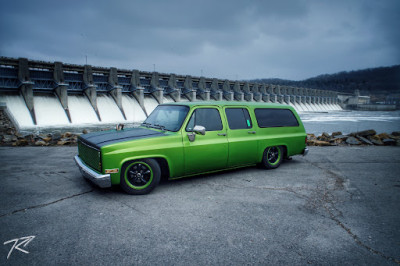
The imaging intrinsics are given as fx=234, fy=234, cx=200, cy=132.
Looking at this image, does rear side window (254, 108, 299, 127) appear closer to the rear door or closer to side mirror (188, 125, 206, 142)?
the rear door

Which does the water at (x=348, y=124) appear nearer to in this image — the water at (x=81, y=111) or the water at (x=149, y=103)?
the water at (x=149, y=103)

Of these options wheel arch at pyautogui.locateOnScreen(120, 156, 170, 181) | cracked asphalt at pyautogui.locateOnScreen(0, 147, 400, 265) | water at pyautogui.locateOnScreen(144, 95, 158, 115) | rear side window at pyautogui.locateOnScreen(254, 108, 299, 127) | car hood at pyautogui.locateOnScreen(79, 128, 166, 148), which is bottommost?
cracked asphalt at pyautogui.locateOnScreen(0, 147, 400, 265)

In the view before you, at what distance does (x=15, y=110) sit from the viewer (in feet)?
72.8

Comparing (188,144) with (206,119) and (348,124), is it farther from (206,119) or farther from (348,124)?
(348,124)

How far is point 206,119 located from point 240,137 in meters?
0.93

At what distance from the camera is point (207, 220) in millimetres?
3295

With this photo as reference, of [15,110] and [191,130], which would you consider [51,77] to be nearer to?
[15,110]

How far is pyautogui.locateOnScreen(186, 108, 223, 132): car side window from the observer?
471 cm

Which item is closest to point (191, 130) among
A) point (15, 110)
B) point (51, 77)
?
point (15, 110)

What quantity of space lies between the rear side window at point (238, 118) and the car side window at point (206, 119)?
284 millimetres

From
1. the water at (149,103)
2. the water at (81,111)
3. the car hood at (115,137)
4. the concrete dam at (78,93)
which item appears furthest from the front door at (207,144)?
the water at (149,103)

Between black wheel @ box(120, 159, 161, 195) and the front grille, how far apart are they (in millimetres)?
458

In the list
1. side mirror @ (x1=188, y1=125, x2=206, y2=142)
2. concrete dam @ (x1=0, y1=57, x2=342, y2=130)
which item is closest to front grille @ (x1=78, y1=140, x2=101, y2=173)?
side mirror @ (x1=188, y1=125, x2=206, y2=142)

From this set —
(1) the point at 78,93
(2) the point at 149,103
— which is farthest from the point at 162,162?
(2) the point at 149,103
